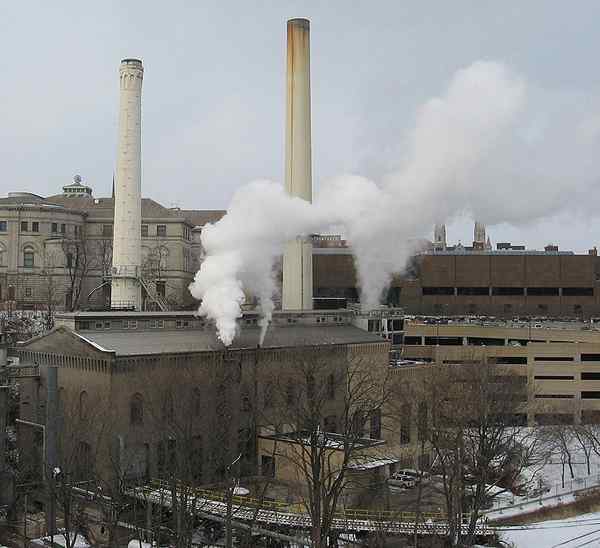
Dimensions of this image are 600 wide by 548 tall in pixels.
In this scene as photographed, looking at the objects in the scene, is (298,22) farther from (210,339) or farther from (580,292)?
(580,292)

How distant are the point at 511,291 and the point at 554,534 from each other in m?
68.6

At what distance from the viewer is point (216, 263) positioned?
48969 millimetres

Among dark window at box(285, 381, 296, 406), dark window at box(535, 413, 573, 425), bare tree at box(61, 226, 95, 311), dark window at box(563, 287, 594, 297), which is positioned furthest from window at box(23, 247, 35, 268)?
dark window at box(563, 287, 594, 297)

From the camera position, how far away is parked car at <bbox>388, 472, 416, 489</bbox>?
1777 inches

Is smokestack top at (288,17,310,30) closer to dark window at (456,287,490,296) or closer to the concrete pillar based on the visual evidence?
the concrete pillar

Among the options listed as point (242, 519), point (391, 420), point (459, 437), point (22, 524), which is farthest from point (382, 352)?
point (22, 524)

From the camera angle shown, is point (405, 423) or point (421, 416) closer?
point (421, 416)

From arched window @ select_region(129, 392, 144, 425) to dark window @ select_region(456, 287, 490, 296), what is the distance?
71.8 meters

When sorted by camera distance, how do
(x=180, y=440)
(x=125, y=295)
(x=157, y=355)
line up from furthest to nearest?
(x=125, y=295) → (x=157, y=355) → (x=180, y=440)

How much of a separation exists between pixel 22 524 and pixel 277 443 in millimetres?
13219

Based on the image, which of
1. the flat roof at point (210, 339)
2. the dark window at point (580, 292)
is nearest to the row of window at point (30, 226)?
the flat roof at point (210, 339)

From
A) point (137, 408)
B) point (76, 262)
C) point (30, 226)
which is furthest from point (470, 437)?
point (30, 226)

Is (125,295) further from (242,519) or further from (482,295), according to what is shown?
(482,295)

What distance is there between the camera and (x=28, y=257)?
83938mm
